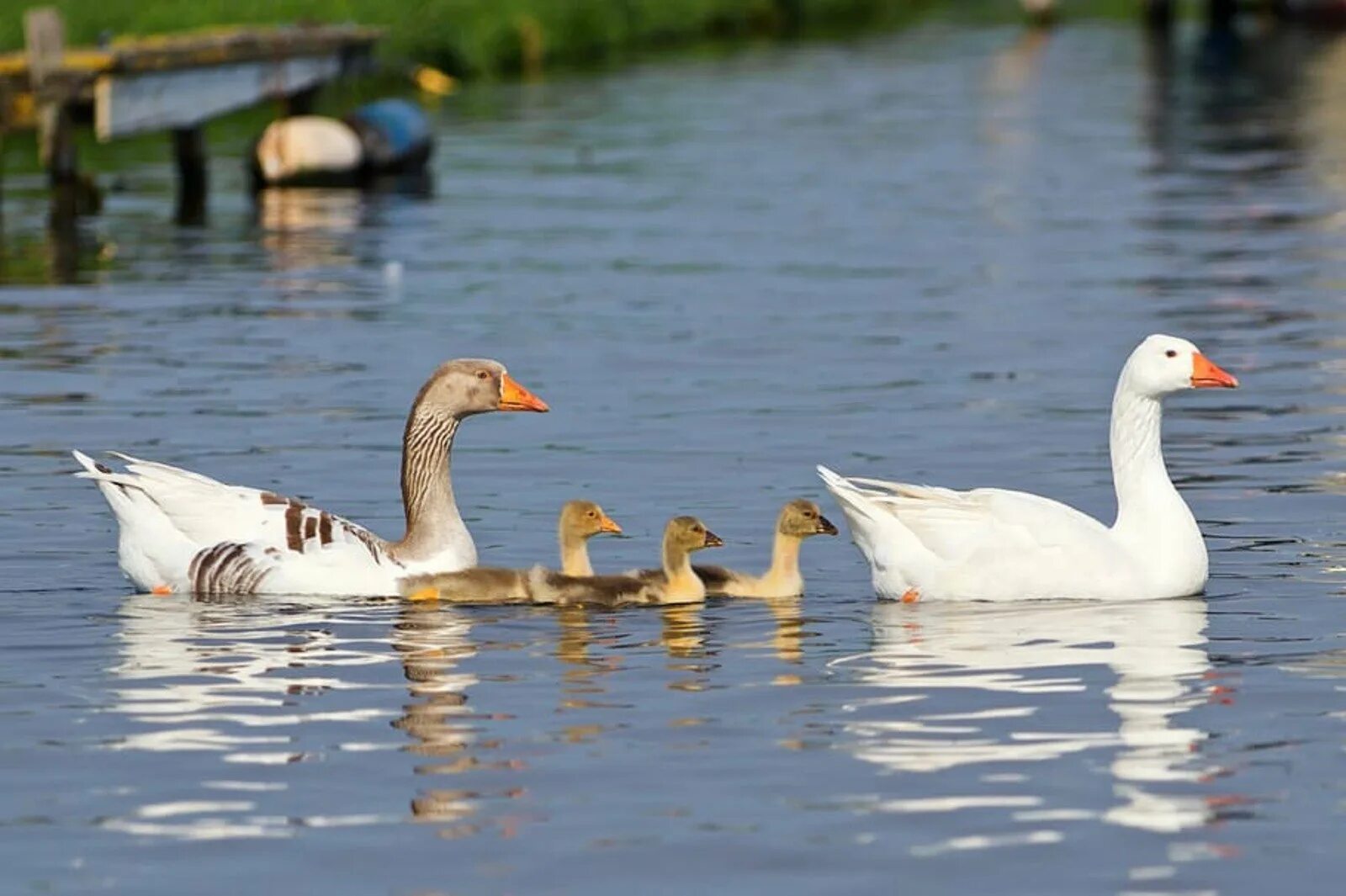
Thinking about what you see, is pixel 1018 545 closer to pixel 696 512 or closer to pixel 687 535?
pixel 687 535

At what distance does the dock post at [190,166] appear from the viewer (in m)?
40.5

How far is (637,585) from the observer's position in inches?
611

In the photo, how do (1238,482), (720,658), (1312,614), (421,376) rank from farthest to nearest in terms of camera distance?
(421,376) → (1238,482) → (1312,614) → (720,658)

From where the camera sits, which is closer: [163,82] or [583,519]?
[583,519]

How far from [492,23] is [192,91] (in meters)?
23.0

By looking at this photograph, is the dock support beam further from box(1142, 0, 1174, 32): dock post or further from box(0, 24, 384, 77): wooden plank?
box(1142, 0, 1174, 32): dock post

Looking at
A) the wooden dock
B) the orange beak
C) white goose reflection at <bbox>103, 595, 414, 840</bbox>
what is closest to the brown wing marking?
white goose reflection at <bbox>103, 595, 414, 840</bbox>

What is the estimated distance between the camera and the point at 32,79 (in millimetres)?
36125

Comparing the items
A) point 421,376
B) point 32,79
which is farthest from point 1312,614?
point 32,79

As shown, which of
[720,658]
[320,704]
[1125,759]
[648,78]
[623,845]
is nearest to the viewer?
[623,845]

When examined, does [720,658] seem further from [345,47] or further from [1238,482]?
[345,47]

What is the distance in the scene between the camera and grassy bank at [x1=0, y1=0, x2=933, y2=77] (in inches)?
2133

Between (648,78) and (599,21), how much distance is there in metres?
8.54

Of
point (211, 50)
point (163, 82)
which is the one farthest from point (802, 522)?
point (211, 50)
